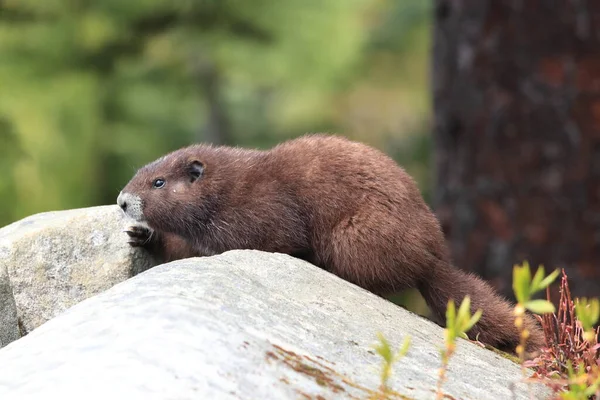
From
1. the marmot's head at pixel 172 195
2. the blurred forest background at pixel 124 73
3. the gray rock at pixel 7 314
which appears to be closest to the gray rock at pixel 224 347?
the marmot's head at pixel 172 195

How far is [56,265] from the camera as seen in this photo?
4512mm

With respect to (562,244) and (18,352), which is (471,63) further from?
(18,352)

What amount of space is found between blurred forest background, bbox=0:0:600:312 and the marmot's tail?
2.37 meters

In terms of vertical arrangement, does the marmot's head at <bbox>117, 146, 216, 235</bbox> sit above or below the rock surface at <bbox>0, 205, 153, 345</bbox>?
above

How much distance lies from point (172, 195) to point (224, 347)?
226cm

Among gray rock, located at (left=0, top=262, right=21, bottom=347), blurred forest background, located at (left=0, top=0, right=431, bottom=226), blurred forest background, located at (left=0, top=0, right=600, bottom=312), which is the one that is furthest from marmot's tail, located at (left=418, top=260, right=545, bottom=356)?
blurred forest background, located at (left=0, top=0, right=431, bottom=226)

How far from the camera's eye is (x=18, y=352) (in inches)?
114

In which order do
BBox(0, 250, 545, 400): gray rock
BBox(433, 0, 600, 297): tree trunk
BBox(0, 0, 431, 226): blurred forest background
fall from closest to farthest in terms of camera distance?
BBox(0, 250, 545, 400): gray rock → BBox(433, 0, 600, 297): tree trunk → BBox(0, 0, 431, 226): blurred forest background

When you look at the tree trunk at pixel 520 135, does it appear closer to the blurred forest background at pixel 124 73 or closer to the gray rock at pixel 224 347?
the blurred forest background at pixel 124 73

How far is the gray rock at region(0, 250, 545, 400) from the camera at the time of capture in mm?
2559

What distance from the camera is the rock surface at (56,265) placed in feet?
14.6

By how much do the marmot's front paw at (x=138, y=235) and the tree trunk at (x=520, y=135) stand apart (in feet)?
10.5

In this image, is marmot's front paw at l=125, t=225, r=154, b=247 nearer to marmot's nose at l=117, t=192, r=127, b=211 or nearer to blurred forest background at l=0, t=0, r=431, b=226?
marmot's nose at l=117, t=192, r=127, b=211

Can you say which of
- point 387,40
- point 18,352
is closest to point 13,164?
point 18,352
